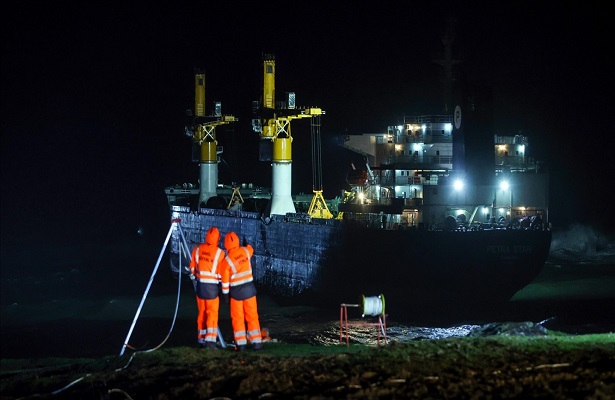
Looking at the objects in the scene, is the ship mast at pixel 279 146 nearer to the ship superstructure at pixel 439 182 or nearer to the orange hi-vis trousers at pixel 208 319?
the ship superstructure at pixel 439 182

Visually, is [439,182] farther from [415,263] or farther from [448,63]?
[448,63]

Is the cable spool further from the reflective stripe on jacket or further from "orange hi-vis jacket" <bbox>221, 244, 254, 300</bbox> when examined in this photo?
the reflective stripe on jacket

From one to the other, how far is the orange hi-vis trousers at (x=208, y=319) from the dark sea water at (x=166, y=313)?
0.94 m

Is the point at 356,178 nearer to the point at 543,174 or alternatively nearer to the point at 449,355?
the point at 543,174

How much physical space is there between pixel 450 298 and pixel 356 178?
13340 mm

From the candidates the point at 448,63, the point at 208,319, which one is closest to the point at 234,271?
the point at 208,319

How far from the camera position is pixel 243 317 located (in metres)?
10.6

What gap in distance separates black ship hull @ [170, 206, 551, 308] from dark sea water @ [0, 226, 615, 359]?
47.2 inches

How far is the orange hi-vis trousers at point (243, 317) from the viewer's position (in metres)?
10.4

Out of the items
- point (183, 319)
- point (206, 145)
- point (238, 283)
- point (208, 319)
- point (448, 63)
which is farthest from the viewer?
point (206, 145)

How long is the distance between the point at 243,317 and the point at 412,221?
2482 centimetres

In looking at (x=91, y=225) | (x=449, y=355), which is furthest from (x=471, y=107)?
(x=91, y=225)

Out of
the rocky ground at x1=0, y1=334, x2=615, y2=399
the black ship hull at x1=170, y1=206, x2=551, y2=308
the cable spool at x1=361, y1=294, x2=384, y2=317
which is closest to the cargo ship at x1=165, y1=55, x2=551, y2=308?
the black ship hull at x1=170, y1=206, x2=551, y2=308

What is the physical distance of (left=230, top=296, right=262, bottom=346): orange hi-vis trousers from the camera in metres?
10.4
